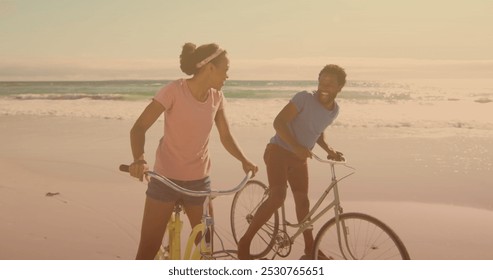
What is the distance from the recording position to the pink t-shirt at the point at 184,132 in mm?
3270

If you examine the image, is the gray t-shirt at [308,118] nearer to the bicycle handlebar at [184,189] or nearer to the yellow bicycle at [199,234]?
the yellow bicycle at [199,234]

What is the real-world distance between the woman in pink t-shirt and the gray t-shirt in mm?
1115

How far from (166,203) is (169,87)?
632 mm

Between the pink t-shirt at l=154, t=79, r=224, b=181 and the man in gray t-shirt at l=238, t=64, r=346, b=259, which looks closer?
the pink t-shirt at l=154, t=79, r=224, b=181

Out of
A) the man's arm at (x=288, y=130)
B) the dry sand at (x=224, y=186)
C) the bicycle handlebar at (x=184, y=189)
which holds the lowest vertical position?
the dry sand at (x=224, y=186)

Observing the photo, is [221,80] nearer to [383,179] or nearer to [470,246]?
[470,246]

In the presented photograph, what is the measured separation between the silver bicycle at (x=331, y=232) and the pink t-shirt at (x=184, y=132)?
3.10 feet

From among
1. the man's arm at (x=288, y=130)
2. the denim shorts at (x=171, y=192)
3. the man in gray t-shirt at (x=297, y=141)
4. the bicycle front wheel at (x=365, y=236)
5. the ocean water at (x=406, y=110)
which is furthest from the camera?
the ocean water at (x=406, y=110)

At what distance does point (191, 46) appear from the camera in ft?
11.1

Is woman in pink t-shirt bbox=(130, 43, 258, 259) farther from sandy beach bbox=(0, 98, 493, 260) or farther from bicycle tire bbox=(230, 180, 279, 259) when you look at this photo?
sandy beach bbox=(0, 98, 493, 260)

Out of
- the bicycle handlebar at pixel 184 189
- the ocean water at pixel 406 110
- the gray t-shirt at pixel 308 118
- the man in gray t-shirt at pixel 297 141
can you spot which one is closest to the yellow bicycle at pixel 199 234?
the bicycle handlebar at pixel 184 189

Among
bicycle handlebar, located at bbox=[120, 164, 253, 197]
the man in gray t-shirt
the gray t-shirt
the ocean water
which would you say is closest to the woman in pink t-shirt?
bicycle handlebar, located at bbox=[120, 164, 253, 197]

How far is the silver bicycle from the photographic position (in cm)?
371

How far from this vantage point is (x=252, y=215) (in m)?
5.19
